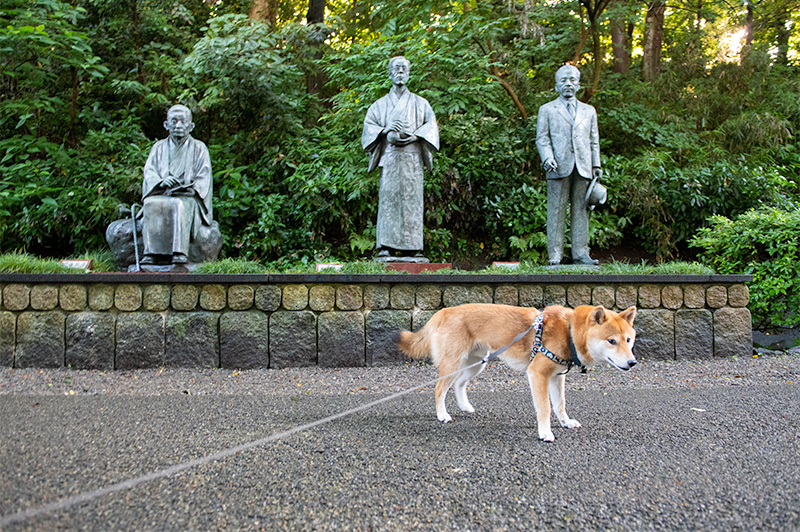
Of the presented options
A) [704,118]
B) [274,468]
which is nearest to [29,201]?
[274,468]

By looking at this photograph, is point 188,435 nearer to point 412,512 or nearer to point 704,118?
point 412,512

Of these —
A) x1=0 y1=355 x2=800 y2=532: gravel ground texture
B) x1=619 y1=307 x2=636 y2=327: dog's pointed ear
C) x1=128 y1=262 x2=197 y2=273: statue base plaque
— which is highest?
x1=128 y1=262 x2=197 y2=273: statue base plaque

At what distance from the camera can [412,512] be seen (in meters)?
2.17

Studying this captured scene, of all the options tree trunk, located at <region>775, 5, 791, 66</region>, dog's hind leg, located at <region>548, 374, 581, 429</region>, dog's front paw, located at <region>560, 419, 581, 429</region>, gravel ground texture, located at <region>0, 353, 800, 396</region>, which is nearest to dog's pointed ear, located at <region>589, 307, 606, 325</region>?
dog's hind leg, located at <region>548, 374, 581, 429</region>

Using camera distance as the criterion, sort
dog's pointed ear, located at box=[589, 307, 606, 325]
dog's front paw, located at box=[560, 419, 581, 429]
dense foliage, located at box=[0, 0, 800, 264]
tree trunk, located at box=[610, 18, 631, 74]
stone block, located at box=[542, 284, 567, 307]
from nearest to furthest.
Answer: dog's pointed ear, located at box=[589, 307, 606, 325], dog's front paw, located at box=[560, 419, 581, 429], stone block, located at box=[542, 284, 567, 307], dense foliage, located at box=[0, 0, 800, 264], tree trunk, located at box=[610, 18, 631, 74]

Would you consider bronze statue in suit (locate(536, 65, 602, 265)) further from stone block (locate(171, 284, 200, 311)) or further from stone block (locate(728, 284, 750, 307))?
stone block (locate(171, 284, 200, 311))

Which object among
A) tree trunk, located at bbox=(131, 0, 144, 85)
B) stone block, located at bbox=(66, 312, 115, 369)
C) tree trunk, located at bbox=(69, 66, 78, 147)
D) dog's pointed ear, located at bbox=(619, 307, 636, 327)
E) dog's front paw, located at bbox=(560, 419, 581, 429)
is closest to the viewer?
dog's pointed ear, located at bbox=(619, 307, 636, 327)

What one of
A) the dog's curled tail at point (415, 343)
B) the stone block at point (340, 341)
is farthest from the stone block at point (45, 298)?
the dog's curled tail at point (415, 343)

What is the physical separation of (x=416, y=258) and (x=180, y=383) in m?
2.83

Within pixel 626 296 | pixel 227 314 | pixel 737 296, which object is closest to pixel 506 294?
pixel 626 296

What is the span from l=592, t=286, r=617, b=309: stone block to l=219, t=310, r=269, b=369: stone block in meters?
3.26

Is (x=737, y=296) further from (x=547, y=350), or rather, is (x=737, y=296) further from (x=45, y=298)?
(x=45, y=298)

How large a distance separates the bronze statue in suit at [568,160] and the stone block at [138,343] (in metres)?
4.27

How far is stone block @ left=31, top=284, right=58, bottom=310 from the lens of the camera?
5.27m
